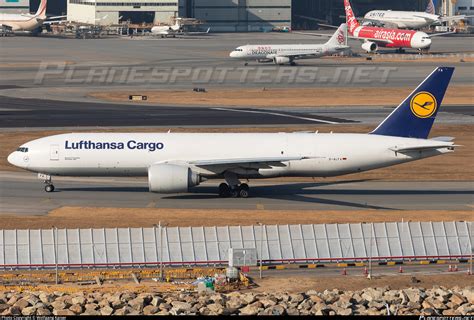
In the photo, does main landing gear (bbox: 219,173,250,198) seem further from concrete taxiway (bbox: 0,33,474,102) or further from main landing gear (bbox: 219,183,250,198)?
concrete taxiway (bbox: 0,33,474,102)

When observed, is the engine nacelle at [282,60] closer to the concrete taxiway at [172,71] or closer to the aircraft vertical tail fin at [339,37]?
the concrete taxiway at [172,71]

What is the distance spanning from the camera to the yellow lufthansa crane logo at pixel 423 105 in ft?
225

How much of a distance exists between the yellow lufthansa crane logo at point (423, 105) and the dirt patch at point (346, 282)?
21.1 m

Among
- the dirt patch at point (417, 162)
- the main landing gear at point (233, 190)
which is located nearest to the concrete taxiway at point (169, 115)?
the dirt patch at point (417, 162)

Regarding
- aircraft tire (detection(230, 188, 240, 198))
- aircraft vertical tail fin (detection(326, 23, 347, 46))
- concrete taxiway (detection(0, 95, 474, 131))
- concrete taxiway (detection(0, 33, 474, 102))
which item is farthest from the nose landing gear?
aircraft vertical tail fin (detection(326, 23, 347, 46))

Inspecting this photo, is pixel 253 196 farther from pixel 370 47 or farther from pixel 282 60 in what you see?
pixel 370 47

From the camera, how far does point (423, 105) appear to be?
225 ft

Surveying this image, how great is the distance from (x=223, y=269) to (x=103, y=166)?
62.7 feet

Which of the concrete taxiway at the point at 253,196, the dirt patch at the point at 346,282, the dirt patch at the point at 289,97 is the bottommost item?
the dirt patch at the point at 346,282

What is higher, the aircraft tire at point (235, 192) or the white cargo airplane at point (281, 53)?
the white cargo airplane at point (281, 53)

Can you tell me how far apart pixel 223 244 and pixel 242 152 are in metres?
17.0

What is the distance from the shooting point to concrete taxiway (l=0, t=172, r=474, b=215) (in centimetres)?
6519

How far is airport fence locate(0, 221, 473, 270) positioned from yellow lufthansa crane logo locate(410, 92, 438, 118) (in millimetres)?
16313

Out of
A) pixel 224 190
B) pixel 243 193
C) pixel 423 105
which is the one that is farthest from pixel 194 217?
pixel 423 105
